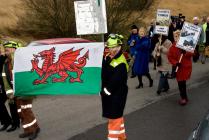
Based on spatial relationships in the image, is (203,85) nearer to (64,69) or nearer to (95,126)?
(95,126)

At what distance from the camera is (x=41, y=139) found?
359 inches

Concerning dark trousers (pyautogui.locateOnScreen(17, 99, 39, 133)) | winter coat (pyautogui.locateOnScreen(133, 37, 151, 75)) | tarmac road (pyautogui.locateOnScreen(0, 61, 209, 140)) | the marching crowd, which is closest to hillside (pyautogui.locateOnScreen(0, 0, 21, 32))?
winter coat (pyautogui.locateOnScreen(133, 37, 151, 75))

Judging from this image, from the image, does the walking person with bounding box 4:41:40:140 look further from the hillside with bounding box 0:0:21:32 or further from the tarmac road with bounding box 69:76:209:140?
the hillside with bounding box 0:0:21:32

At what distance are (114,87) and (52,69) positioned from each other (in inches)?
64.8

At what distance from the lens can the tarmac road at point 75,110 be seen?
956cm

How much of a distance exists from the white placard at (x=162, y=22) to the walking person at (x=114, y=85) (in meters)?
8.33

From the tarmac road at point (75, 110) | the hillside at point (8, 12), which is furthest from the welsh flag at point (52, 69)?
the hillside at point (8, 12)

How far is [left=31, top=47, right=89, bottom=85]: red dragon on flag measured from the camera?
29.3ft

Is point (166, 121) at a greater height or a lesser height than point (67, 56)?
lesser

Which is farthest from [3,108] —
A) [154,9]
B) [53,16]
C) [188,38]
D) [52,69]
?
[154,9]

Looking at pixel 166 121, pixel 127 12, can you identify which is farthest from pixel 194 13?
pixel 166 121

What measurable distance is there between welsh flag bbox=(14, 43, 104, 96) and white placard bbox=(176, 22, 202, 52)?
3.19m

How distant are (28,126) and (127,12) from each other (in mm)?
12248

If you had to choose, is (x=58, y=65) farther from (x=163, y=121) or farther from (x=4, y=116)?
(x=163, y=121)
